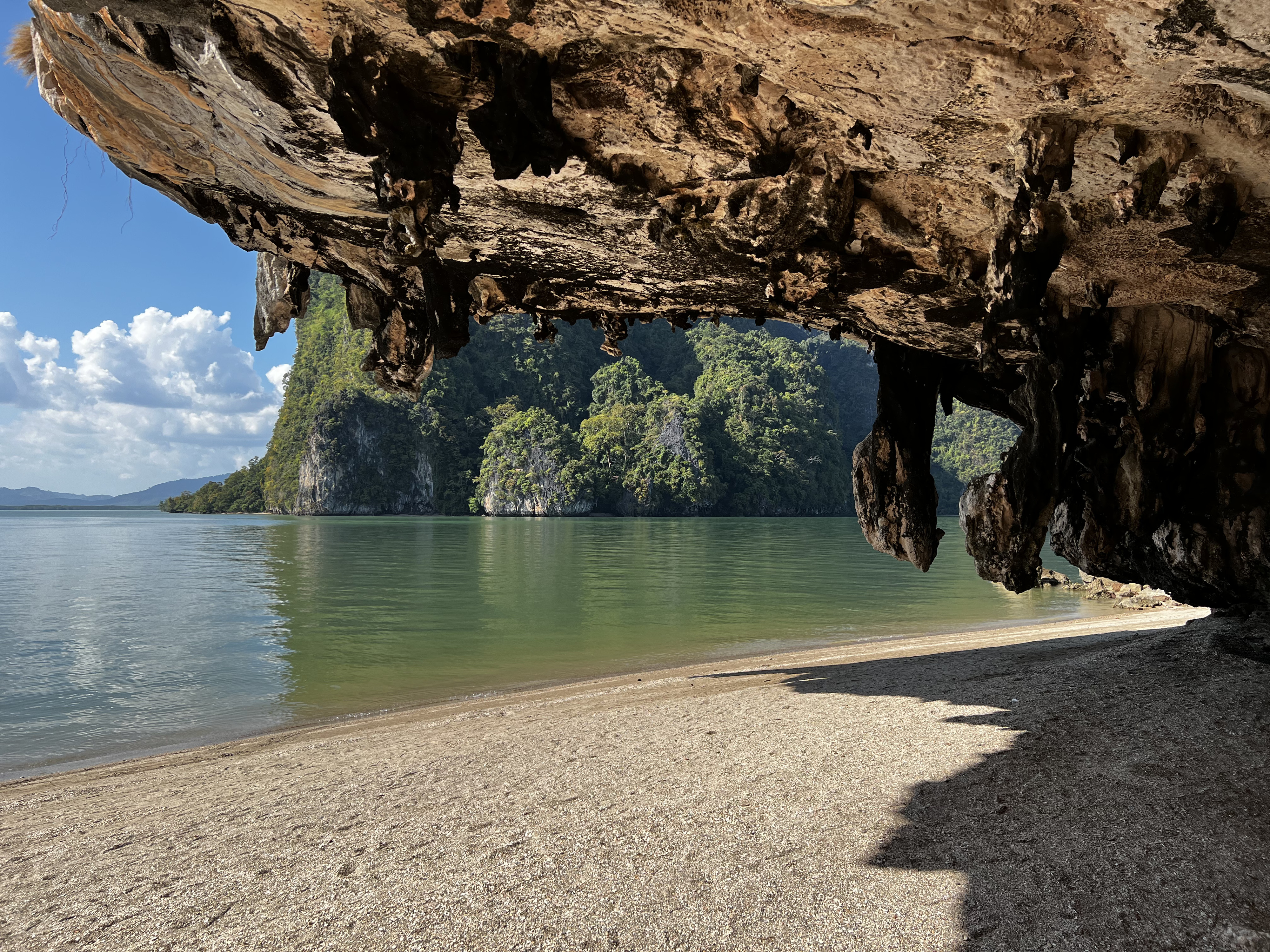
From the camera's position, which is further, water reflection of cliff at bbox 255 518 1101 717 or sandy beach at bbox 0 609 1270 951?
water reflection of cliff at bbox 255 518 1101 717

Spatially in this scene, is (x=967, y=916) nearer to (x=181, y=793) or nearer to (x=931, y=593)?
(x=181, y=793)

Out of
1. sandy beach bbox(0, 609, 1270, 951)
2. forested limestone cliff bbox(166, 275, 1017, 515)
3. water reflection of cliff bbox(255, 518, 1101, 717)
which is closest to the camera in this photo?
sandy beach bbox(0, 609, 1270, 951)

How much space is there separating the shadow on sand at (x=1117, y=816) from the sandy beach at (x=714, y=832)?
0.02 metres

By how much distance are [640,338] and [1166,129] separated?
107 m

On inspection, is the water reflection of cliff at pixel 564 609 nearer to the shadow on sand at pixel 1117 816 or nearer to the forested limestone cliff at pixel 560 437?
the shadow on sand at pixel 1117 816

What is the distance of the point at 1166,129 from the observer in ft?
9.04

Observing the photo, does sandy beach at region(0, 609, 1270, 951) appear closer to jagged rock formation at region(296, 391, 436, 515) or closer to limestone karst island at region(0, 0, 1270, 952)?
limestone karst island at region(0, 0, 1270, 952)

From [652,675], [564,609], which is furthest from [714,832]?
[564,609]

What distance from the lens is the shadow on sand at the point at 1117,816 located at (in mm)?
2867

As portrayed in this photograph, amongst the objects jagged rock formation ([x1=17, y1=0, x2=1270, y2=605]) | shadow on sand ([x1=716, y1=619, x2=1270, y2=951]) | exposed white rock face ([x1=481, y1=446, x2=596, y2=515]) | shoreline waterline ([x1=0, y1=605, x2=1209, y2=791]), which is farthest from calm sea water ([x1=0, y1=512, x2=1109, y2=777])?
exposed white rock face ([x1=481, y1=446, x2=596, y2=515])

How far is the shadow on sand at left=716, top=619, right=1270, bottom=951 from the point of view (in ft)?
9.41

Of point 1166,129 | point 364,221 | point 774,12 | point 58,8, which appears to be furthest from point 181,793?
point 1166,129

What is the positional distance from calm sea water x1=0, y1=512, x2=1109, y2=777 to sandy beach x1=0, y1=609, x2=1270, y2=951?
7.79ft

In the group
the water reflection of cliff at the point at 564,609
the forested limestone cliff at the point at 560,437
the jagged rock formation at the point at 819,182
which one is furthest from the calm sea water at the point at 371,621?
the forested limestone cliff at the point at 560,437
